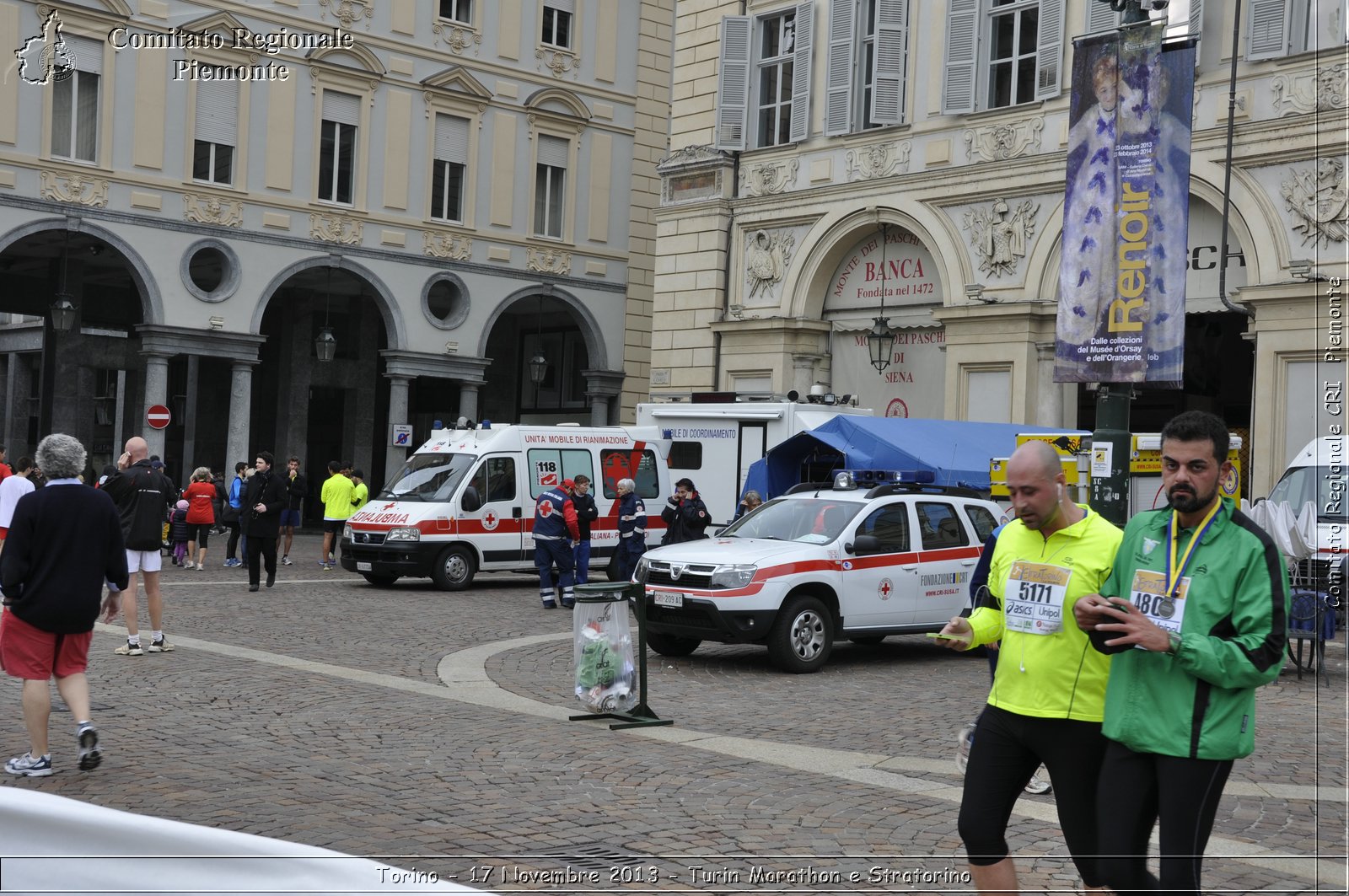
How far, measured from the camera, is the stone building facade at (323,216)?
92.8 ft

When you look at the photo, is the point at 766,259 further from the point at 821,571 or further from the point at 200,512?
the point at 821,571

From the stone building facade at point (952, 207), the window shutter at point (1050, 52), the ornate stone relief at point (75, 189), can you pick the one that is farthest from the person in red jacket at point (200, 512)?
the window shutter at point (1050, 52)

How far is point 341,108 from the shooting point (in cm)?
3147

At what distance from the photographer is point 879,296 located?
26203 millimetres

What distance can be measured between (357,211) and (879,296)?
12.6 metres

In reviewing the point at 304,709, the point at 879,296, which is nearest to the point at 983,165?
the point at 879,296

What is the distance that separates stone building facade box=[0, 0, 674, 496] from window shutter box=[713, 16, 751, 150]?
7572 millimetres

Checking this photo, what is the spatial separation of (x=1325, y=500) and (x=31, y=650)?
43.6 feet

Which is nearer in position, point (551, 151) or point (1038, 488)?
Answer: point (1038, 488)

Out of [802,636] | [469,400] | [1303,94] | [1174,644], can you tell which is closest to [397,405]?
[469,400]

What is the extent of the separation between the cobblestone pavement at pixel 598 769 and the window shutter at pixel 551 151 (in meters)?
22.6

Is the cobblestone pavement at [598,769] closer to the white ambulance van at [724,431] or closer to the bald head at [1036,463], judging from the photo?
the bald head at [1036,463]

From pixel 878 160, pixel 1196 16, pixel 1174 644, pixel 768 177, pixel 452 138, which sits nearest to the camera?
pixel 1174 644

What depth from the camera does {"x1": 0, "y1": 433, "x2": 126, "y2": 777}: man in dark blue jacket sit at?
7375mm
